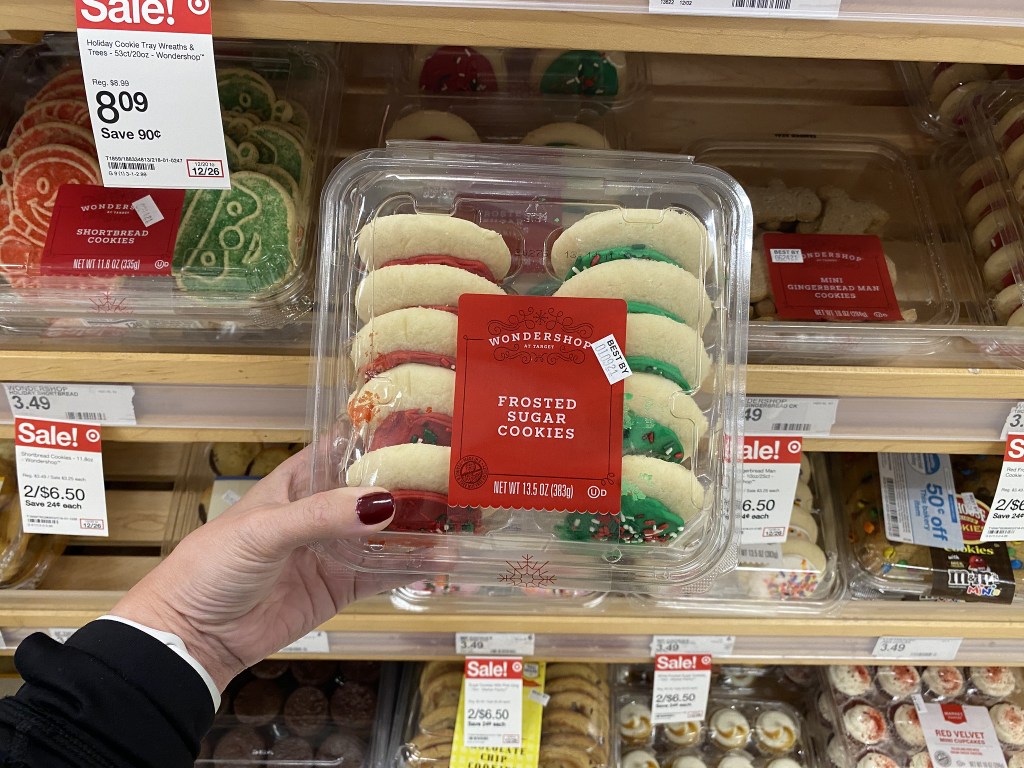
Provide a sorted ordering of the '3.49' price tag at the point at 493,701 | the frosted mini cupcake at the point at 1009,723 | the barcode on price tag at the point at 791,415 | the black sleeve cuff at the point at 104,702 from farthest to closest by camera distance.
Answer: the frosted mini cupcake at the point at 1009,723
the '3.49' price tag at the point at 493,701
the barcode on price tag at the point at 791,415
the black sleeve cuff at the point at 104,702

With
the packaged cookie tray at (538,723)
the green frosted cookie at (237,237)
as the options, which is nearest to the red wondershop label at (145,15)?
the green frosted cookie at (237,237)

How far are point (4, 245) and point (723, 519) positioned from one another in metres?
1.02

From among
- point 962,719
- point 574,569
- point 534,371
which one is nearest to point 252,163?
point 534,371

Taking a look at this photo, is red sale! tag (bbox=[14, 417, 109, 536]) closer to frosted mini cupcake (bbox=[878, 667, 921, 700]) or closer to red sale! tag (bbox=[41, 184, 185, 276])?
red sale! tag (bbox=[41, 184, 185, 276])

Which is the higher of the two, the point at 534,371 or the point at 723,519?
the point at 534,371

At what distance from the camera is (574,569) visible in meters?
0.87

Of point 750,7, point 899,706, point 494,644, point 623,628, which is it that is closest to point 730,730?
point 899,706

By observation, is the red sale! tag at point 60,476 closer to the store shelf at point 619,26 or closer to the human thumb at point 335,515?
the human thumb at point 335,515

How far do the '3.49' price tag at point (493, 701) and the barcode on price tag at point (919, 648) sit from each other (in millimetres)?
641

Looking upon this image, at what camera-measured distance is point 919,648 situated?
51.9 inches

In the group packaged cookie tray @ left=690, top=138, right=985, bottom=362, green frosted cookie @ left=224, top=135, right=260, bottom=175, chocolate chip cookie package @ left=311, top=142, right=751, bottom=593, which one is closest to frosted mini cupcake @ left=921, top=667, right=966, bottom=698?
packaged cookie tray @ left=690, top=138, right=985, bottom=362

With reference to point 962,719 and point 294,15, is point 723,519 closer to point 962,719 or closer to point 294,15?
point 294,15

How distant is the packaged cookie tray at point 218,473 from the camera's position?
1.43m

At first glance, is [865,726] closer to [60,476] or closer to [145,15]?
[60,476]
